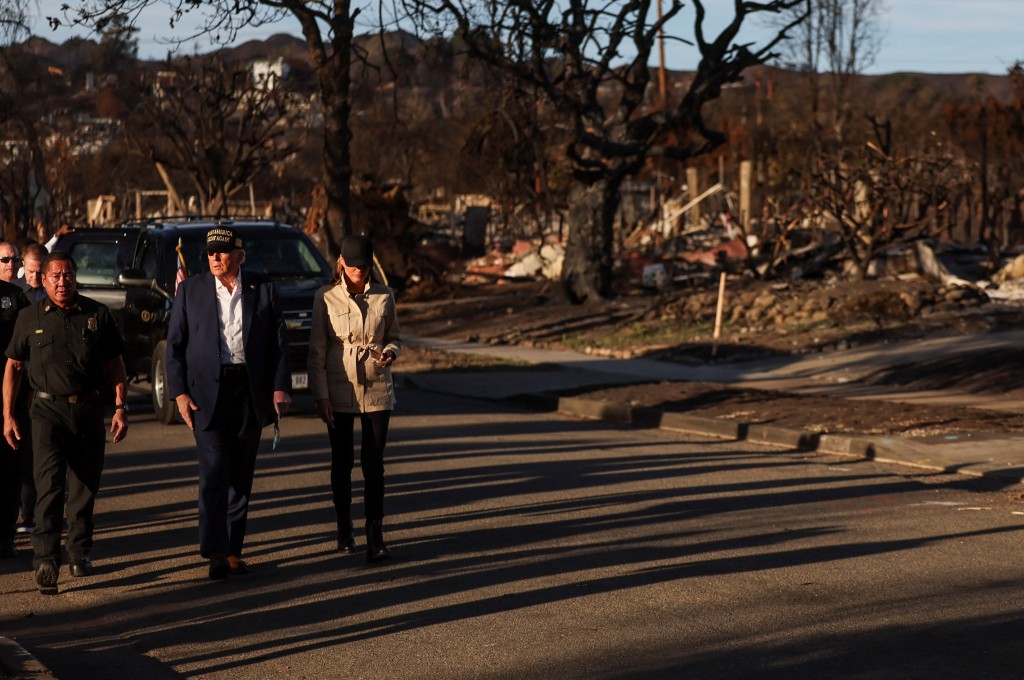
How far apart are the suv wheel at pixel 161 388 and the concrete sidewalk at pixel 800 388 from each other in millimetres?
4283

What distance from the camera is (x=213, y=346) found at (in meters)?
8.01

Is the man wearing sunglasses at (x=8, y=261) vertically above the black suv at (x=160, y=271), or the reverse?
the man wearing sunglasses at (x=8, y=261)

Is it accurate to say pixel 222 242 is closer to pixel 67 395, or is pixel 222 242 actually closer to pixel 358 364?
pixel 358 364

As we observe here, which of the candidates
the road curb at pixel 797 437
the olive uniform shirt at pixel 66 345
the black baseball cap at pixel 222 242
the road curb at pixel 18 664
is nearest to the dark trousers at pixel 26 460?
the olive uniform shirt at pixel 66 345

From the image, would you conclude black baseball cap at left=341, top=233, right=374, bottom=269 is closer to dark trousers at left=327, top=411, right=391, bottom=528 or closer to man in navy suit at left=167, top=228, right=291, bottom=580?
man in navy suit at left=167, top=228, right=291, bottom=580

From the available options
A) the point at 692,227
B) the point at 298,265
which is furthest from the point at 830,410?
the point at 692,227

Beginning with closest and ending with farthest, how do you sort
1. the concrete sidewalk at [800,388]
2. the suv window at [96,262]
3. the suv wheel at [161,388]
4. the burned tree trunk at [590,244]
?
1. the concrete sidewalk at [800,388]
2. the suv wheel at [161,388]
3. the suv window at [96,262]
4. the burned tree trunk at [590,244]

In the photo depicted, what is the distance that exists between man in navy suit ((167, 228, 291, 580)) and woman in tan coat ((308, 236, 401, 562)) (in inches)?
13.7

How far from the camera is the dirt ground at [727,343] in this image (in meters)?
14.2

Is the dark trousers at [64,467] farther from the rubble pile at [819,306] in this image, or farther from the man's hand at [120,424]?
the rubble pile at [819,306]

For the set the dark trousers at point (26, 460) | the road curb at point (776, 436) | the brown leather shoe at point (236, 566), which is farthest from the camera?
the road curb at point (776, 436)

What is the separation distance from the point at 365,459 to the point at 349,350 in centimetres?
65

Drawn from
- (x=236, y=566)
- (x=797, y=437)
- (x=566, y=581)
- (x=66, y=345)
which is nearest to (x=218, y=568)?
(x=236, y=566)

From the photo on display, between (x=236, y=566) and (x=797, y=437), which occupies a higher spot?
(x=236, y=566)
